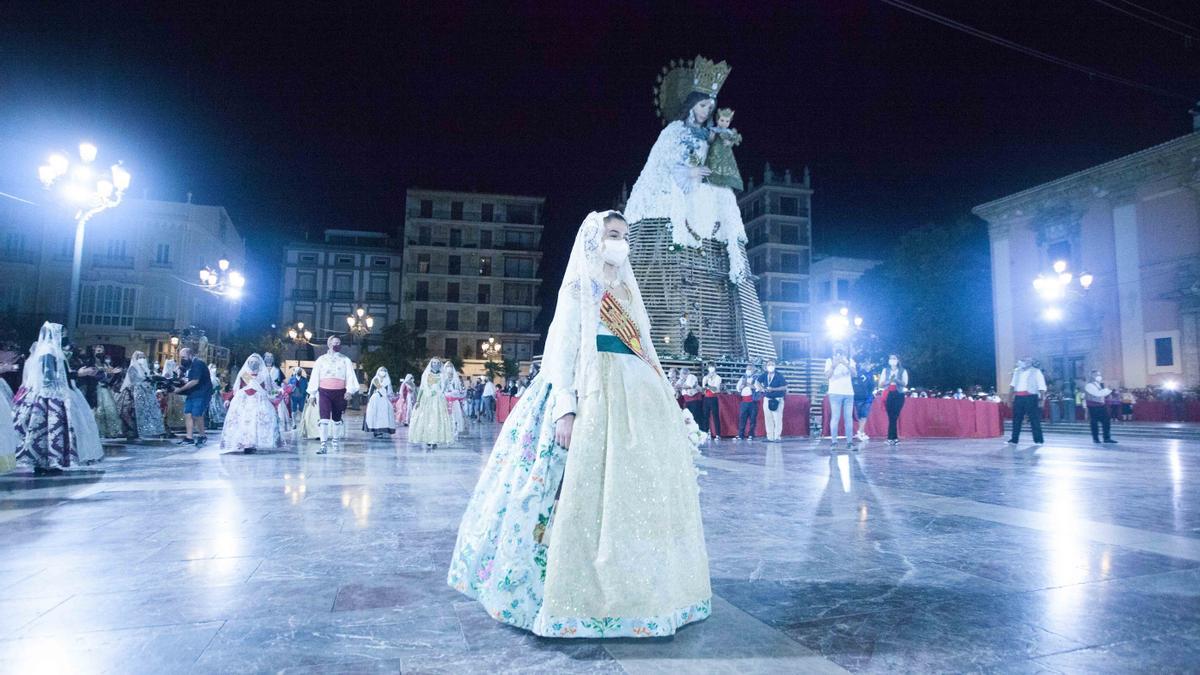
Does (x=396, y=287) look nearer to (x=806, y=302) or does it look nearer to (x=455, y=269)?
(x=455, y=269)

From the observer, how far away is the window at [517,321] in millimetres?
59500

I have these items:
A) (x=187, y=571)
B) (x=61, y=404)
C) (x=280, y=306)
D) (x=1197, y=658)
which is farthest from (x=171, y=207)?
(x=1197, y=658)

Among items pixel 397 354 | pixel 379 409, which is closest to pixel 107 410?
pixel 379 409

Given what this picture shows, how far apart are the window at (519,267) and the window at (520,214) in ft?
12.9

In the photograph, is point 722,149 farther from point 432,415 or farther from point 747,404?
point 432,415

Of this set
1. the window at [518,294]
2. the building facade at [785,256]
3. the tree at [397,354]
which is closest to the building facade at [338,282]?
the window at [518,294]

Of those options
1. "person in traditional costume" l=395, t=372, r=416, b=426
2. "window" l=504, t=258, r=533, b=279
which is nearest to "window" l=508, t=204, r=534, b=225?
"window" l=504, t=258, r=533, b=279

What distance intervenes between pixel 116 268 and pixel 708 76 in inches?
1617

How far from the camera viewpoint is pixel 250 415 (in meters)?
11.0

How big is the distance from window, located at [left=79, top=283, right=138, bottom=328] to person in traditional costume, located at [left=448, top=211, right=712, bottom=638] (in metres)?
47.8

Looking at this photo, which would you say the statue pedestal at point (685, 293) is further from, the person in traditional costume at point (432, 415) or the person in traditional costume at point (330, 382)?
the person in traditional costume at point (330, 382)

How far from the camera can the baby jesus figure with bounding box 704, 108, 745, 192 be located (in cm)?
1833

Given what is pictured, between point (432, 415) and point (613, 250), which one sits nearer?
point (613, 250)

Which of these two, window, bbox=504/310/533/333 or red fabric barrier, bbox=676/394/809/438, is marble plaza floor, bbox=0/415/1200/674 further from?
window, bbox=504/310/533/333
